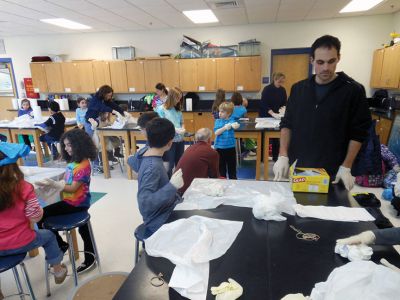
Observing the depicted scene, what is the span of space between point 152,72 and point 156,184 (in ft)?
17.7

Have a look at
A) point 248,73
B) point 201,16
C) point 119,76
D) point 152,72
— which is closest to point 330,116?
point 201,16

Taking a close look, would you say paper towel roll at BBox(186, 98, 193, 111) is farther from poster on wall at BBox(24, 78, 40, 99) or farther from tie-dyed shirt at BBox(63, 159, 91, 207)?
tie-dyed shirt at BBox(63, 159, 91, 207)

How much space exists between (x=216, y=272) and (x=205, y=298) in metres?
0.11

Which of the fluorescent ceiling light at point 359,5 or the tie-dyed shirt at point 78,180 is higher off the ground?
the fluorescent ceiling light at point 359,5

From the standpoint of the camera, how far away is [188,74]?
20.4 feet

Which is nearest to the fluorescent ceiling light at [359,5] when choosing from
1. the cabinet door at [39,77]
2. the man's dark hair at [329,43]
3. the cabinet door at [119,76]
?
the man's dark hair at [329,43]

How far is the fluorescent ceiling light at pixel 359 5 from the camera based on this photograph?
454cm

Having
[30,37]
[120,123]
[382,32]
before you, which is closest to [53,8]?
[120,123]

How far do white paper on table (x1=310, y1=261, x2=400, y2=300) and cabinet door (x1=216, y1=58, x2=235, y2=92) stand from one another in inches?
222

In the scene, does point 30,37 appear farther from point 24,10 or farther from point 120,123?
point 120,123

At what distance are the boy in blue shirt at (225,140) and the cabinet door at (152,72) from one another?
137 inches

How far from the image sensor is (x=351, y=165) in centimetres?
165

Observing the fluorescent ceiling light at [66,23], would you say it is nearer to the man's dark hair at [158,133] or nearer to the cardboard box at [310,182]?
the man's dark hair at [158,133]

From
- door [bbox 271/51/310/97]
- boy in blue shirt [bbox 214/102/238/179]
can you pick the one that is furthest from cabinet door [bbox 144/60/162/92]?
boy in blue shirt [bbox 214/102/238/179]
